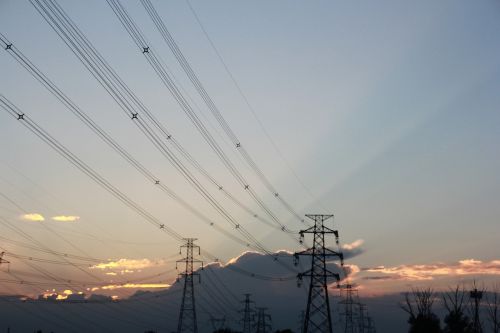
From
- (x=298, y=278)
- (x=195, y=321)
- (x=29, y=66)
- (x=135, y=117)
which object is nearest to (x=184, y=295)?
(x=195, y=321)

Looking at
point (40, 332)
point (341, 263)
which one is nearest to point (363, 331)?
point (40, 332)

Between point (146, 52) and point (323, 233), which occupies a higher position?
point (146, 52)

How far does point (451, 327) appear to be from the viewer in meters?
137

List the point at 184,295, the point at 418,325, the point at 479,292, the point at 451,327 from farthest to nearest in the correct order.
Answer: the point at 451,327
the point at 418,325
the point at 184,295
the point at 479,292

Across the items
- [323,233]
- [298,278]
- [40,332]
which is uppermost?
[323,233]

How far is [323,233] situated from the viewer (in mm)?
78875

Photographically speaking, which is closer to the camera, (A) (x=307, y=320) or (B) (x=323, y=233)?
(A) (x=307, y=320)

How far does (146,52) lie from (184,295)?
2524 inches

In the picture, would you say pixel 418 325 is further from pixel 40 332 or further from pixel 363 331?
pixel 40 332

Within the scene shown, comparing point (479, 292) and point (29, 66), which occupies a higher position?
point (29, 66)

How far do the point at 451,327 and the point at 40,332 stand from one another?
134m

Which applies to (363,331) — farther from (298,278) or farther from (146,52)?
(146,52)

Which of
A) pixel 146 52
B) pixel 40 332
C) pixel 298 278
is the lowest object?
pixel 40 332

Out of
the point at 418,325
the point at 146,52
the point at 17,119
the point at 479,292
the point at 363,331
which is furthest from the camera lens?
the point at 363,331
